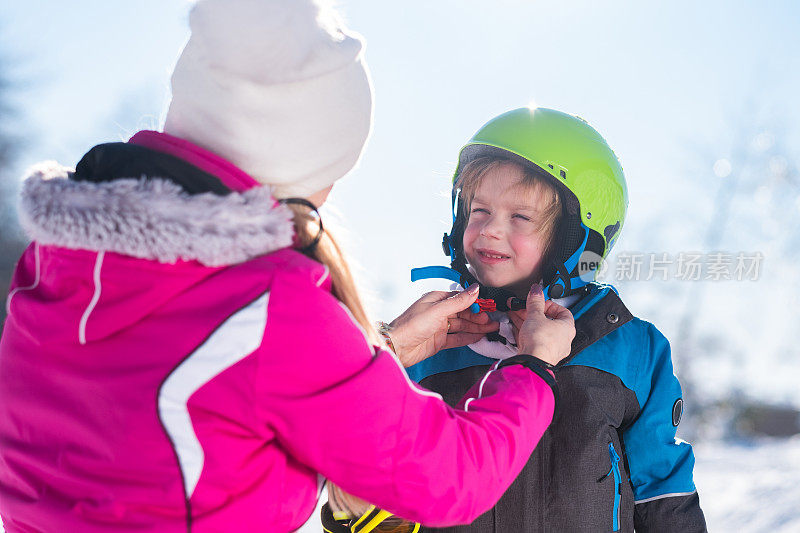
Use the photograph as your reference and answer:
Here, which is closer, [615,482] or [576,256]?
[615,482]

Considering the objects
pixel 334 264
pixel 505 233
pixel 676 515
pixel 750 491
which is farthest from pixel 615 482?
pixel 750 491

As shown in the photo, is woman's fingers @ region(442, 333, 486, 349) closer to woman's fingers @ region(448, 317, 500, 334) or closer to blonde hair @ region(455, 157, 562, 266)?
woman's fingers @ region(448, 317, 500, 334)

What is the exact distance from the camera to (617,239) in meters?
2.82

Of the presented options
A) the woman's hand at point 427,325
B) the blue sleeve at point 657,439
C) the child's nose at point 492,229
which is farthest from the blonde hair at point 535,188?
the blue sleeve at point 657,439

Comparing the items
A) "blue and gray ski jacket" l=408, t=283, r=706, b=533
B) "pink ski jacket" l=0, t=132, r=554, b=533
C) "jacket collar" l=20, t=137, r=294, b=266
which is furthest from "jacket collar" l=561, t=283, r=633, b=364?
"jacket collar" l=20, t=137, r=294, b=266

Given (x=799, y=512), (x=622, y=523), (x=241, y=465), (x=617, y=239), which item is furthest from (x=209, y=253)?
(x=799, y=512)

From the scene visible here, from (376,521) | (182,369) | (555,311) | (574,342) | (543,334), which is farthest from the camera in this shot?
(574,342)

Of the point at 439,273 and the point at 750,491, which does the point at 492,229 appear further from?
the point at 750,491

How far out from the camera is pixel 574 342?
2328 mm

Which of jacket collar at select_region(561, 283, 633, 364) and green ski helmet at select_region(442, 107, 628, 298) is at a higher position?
green ski helmet at select_region(442, 107, 628, 298)

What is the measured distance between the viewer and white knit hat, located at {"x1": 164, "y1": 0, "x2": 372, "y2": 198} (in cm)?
131

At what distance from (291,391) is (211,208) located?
33cm

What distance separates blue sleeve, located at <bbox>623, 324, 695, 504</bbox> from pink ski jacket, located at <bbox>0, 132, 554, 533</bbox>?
1296 millimetres

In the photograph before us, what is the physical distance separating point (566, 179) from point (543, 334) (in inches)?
34.3
